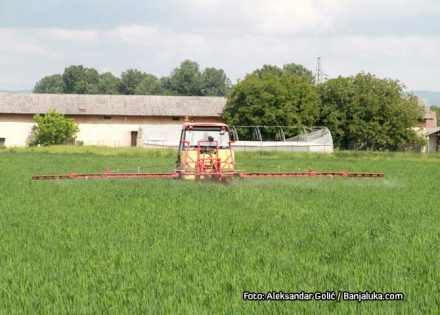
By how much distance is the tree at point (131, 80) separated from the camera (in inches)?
5094

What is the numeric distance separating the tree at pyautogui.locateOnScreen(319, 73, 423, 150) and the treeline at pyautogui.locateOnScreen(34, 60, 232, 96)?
200 feet

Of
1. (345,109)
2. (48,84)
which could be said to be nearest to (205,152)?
(345,109)

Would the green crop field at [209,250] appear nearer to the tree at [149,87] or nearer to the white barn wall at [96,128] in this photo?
the white barn wall at [96,128]

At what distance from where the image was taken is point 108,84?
12925cm

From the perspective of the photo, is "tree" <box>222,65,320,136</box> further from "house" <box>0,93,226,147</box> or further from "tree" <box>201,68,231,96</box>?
"tree" <box>201,68,231,96</box>

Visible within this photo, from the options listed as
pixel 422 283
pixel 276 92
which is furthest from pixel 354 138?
pixel 422 283

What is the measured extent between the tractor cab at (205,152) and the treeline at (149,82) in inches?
3672

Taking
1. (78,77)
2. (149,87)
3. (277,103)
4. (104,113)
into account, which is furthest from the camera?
(78,77)

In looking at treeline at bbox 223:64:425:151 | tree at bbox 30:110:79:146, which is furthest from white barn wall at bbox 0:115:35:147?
treeline at bbox 223:64:425:151

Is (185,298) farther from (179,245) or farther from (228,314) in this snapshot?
(179,245)

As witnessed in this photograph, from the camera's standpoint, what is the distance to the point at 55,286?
553 cm

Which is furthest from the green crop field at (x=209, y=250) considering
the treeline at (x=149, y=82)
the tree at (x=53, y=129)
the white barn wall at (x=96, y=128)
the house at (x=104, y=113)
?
the treeline at (x=149, y=82)

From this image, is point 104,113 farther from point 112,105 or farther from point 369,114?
point 369,114

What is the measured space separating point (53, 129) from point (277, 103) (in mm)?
19608
